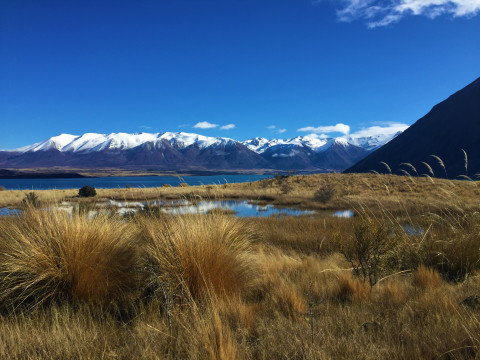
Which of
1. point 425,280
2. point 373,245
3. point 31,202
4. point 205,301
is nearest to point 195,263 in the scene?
point 205,301

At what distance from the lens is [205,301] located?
3482 mm

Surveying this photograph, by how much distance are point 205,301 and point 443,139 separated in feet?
470

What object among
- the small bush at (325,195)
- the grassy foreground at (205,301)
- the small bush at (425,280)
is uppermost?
the grassy foreground at (205,301)

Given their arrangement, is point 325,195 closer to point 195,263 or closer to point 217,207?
point 217,207

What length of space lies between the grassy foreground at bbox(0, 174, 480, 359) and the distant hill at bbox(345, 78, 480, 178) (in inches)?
4371

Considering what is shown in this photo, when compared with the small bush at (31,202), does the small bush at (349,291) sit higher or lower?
lower

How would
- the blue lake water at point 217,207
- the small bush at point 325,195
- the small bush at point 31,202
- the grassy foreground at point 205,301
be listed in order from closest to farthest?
1. the grassy foreground at point 205,301
2. the small bush at point 31,202
3. the blue lake water at point 217,207
4. the small bush at point 325,195

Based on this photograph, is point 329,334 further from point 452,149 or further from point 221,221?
point 452,149

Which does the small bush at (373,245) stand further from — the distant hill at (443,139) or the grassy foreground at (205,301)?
the distant hill at (443,139)

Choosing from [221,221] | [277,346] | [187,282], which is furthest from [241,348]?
[221,221]

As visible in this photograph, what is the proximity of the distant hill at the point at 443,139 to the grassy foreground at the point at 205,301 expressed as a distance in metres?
111

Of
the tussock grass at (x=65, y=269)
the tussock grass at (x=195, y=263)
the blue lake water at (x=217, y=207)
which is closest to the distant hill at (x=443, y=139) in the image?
the blue lake water at (x=217, y=207)

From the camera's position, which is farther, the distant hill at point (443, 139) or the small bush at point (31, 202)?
the distant hill at point (443, 139)

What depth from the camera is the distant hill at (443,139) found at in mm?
105938
